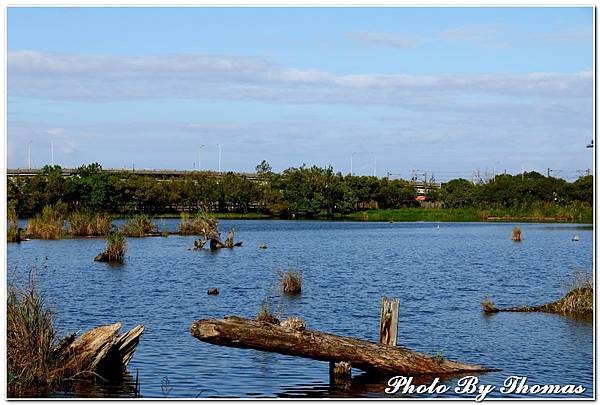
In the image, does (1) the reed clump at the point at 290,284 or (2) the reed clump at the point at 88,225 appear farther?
(2) the reed clump at the point at 88,225

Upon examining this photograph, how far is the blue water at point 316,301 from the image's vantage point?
698 inches

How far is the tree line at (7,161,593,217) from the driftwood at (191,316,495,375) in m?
92.8

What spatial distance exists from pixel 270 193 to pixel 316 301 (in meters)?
97.1

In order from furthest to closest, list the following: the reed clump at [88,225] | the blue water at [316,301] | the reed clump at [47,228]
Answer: the reed clump at [88,225] → the reed clump at [47,228] → the blue water at [316,301]

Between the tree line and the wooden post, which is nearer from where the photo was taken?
the wooden post

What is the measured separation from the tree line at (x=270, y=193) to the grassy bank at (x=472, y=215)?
196 inches

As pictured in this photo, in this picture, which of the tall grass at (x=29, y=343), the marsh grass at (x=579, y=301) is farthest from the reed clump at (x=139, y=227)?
the tall grass at (x=29, y=343)

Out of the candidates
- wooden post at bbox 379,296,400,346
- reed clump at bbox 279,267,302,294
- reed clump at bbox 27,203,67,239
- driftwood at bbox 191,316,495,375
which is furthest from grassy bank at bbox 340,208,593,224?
driftwood at bbox 191,316,495,375

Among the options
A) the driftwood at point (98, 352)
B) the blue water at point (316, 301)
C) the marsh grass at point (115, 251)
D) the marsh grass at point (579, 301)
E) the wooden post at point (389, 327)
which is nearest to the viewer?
the driftwood at point (98, 352)

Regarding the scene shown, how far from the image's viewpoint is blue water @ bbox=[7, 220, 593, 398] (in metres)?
17.7

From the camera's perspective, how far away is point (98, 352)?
1634cm

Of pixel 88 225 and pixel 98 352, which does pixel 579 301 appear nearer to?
pixel 98 352

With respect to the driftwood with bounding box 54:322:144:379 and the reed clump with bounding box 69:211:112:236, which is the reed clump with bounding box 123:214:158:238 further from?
the driftwood with bounding box 54:322:144:379

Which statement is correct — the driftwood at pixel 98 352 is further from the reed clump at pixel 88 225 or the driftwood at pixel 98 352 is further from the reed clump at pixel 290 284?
the reed clump at pixel 88 225
